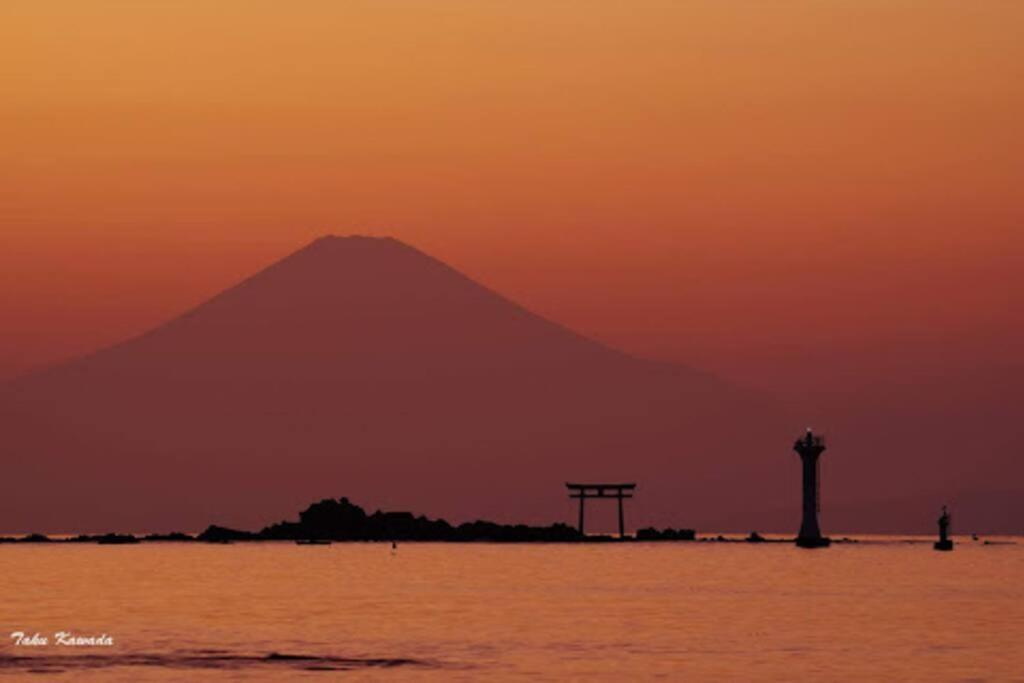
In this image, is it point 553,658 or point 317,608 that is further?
point 317,608

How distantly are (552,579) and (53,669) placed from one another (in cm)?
8937

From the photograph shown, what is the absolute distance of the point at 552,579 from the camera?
166 meters

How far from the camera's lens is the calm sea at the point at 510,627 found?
8062 centimetres

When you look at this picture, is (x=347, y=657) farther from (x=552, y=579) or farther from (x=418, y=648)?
(x=552, y=579)

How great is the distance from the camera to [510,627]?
341ft

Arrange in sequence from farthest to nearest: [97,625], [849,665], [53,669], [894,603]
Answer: [894,603], [97,625], [849,665], [53,669]

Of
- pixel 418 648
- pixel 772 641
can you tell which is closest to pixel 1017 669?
pixel 772 641

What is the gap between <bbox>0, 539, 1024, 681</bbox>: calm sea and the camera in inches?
3174

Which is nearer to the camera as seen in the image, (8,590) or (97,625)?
(97,625)

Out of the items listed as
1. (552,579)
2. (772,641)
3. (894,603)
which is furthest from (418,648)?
(552,579)

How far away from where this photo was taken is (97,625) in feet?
333

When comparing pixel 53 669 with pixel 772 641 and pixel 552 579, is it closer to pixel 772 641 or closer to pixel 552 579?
pixel 772 641

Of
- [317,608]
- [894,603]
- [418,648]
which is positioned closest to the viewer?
[418,648]

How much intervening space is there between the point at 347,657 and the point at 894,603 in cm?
5196
